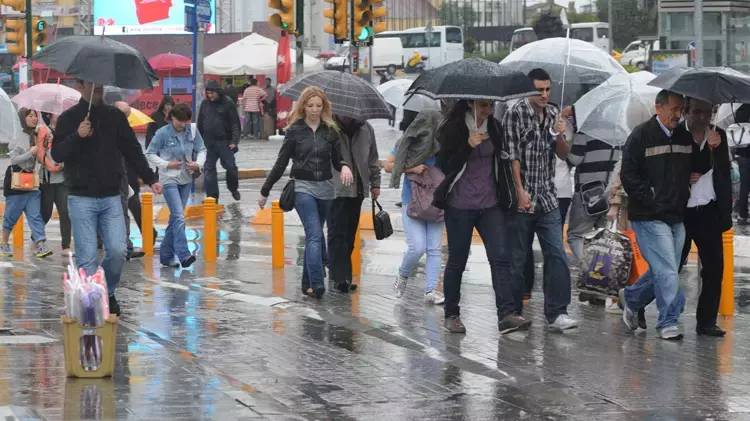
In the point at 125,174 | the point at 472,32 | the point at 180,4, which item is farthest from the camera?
the point at 472,32

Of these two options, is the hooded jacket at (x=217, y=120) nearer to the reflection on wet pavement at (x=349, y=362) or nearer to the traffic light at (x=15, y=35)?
the reflection on wet pavement at (x=349, y=362)

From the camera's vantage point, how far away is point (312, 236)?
1295 centimetres

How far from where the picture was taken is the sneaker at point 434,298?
12484 millimetres

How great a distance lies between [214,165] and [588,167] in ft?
33.4

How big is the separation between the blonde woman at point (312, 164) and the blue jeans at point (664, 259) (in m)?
2.93

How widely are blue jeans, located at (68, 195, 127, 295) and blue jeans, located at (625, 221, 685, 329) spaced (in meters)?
3.67

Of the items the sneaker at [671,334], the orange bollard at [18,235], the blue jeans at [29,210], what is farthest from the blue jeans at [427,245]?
the orange bollard at [18,235]

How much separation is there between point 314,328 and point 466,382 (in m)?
2.25

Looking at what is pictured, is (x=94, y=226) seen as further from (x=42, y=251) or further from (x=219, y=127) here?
(x=219, y=127)

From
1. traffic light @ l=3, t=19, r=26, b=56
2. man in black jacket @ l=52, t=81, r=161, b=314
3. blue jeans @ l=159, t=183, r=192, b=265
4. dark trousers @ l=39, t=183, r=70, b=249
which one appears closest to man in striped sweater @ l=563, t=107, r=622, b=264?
man in black jacket @ l=52, t=81, r=161, b=314

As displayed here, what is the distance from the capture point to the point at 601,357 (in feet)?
33.1

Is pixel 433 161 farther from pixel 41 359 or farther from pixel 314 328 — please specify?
pixel 41 359

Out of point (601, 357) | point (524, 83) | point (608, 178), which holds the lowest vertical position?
point (601, 357)

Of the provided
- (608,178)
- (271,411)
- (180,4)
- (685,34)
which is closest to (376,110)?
(608,178)
